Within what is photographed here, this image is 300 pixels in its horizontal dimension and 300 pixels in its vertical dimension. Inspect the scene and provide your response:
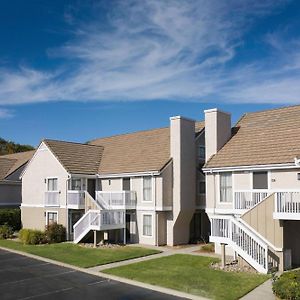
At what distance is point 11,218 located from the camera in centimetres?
3888

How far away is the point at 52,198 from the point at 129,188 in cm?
661

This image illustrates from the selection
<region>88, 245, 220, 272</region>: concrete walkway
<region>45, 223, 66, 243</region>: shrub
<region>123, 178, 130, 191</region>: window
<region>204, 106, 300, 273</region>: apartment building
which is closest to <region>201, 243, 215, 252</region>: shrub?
<region>88, 245, 220, 272</region>: concrete walkway

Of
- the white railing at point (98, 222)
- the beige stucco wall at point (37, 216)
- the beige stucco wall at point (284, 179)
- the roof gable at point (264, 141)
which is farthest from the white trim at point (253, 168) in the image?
the beige stucco wall at point (37, 216)

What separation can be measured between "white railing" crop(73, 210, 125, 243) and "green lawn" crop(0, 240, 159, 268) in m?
1.14

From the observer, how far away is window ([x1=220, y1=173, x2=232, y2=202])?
81.7 feet

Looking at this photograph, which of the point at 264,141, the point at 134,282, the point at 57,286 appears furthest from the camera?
the point at 264,141

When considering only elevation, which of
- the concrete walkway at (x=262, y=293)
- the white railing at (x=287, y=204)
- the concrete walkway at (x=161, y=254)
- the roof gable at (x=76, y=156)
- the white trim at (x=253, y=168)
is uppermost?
the roof gable at (x=76, y=156)

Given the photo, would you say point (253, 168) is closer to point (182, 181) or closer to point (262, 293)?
point (182, 181)

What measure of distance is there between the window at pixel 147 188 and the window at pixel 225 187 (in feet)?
19.9

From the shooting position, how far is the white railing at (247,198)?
875 inches

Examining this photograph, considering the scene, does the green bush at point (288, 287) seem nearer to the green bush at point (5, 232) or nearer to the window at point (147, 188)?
the window at point (147, 188)

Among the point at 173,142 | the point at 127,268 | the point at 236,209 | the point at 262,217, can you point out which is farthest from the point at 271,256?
the point at 173,142

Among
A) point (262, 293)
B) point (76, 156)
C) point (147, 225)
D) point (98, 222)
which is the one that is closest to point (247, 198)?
point (262, 293)

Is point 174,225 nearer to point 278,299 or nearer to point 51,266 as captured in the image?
point 51,266
